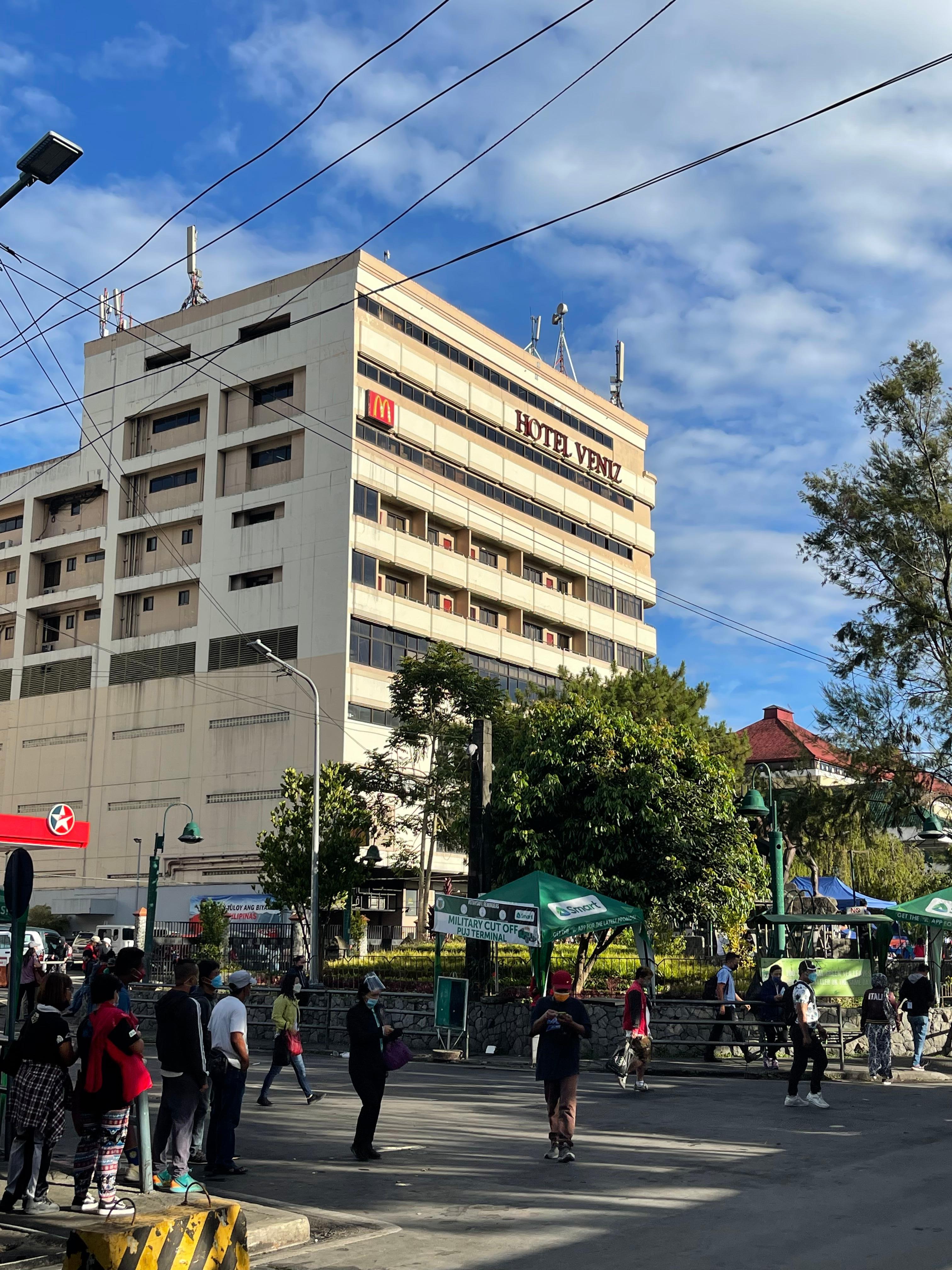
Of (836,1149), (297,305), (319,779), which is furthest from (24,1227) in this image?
(297,305)

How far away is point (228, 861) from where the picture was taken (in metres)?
54.9

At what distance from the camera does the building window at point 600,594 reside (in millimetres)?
68938

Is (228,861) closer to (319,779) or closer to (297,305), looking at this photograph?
(319,779)

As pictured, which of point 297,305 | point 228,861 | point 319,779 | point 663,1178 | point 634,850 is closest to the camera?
point 663,1178

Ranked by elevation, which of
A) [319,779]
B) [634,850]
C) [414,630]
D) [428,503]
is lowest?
[634,850]

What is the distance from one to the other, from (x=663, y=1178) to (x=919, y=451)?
2326 cm

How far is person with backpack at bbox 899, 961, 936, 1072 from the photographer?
19.5 meters

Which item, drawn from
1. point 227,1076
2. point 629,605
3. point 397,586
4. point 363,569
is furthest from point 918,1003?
point 629,605

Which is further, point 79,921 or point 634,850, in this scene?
point 79,921

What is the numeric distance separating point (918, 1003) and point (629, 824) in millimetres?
7636

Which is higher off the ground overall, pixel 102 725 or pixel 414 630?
pixel 414 630

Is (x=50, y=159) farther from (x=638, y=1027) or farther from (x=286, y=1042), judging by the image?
(x=638, y=1027)

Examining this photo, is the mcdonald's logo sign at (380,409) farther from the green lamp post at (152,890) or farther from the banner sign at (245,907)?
the green lamp post at (152,890)

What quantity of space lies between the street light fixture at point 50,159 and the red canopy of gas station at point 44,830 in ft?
45.3
